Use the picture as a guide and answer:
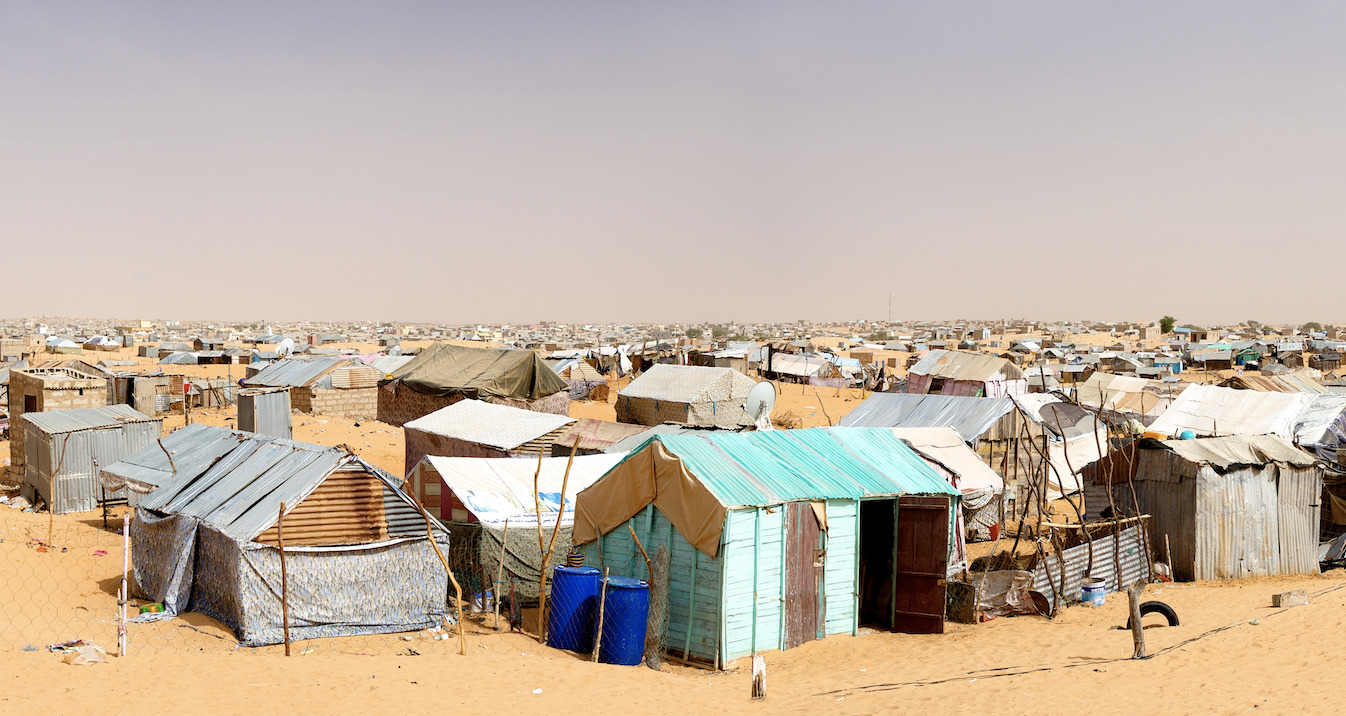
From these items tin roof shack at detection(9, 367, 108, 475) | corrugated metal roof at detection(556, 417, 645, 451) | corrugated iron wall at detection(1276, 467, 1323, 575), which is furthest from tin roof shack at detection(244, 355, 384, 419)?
corrugated iron wall at detection(1276, 467, 1323, 575)

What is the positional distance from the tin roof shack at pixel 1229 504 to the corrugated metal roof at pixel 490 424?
1216cm

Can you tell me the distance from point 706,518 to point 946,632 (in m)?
4.15

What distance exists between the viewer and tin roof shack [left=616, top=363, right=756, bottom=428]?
3198cm

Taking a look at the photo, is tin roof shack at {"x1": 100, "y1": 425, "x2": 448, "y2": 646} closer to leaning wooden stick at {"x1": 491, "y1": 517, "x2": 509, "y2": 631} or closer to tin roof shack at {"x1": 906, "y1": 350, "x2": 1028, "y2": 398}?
leaning wooden stick at {"x1": 491, "y1": 517, "x2": 509, "y2": 631}

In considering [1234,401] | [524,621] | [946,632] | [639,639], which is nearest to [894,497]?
[946,632]

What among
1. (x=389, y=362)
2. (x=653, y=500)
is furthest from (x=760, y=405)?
(x=389, y=362)

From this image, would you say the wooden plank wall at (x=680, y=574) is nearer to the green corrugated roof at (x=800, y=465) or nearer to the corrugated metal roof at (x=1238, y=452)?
the green corrugated roof at (x=800, y=465)

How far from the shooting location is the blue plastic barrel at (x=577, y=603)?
11406 mm

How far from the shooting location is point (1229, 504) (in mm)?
15188

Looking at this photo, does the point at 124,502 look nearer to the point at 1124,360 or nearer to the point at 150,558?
the point at 150,558

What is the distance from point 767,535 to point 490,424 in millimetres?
A: 12304

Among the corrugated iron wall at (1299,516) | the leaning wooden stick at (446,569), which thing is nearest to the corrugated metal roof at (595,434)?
the leaning wooden stick at (446,569)

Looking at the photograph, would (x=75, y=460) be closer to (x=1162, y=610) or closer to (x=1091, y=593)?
(x=1091, y=593)

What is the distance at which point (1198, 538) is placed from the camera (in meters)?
15.0
